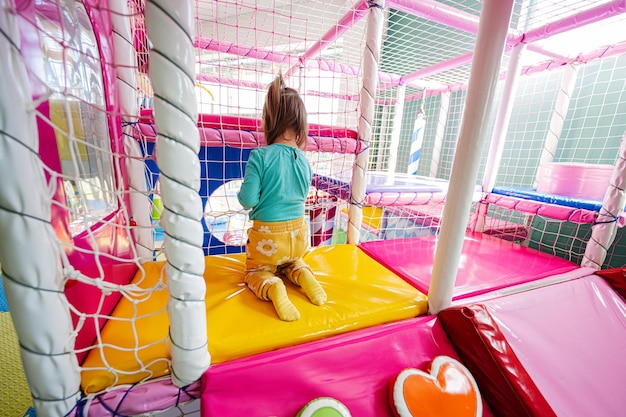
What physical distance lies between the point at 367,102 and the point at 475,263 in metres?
0.84

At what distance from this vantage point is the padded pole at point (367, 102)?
102 centimetres

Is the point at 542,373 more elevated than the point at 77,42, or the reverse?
the point at 77,42

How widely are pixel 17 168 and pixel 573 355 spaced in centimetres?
126

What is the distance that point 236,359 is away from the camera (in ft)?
1.90

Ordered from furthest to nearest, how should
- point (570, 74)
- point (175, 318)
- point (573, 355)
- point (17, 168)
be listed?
point (570, 74)
point (573, 355)
point (175, 318)
point (17, 168)

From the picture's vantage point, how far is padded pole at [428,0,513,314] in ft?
1.97

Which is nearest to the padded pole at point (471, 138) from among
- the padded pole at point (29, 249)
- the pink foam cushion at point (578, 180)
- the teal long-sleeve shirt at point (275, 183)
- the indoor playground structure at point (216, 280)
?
the indoor playground structure at point (216, 280)

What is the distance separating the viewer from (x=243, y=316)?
68cm

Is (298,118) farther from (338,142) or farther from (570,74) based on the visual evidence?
(570,74)

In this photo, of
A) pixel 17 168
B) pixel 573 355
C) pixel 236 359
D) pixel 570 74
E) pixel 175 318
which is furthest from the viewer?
pixel 570 74

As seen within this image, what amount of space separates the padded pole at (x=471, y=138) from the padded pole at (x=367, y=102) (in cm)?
48

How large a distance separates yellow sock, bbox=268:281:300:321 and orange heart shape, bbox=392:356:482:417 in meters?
0.28

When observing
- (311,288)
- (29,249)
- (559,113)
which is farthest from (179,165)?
(559,113)

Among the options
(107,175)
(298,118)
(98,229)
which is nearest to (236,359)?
(98,229)
